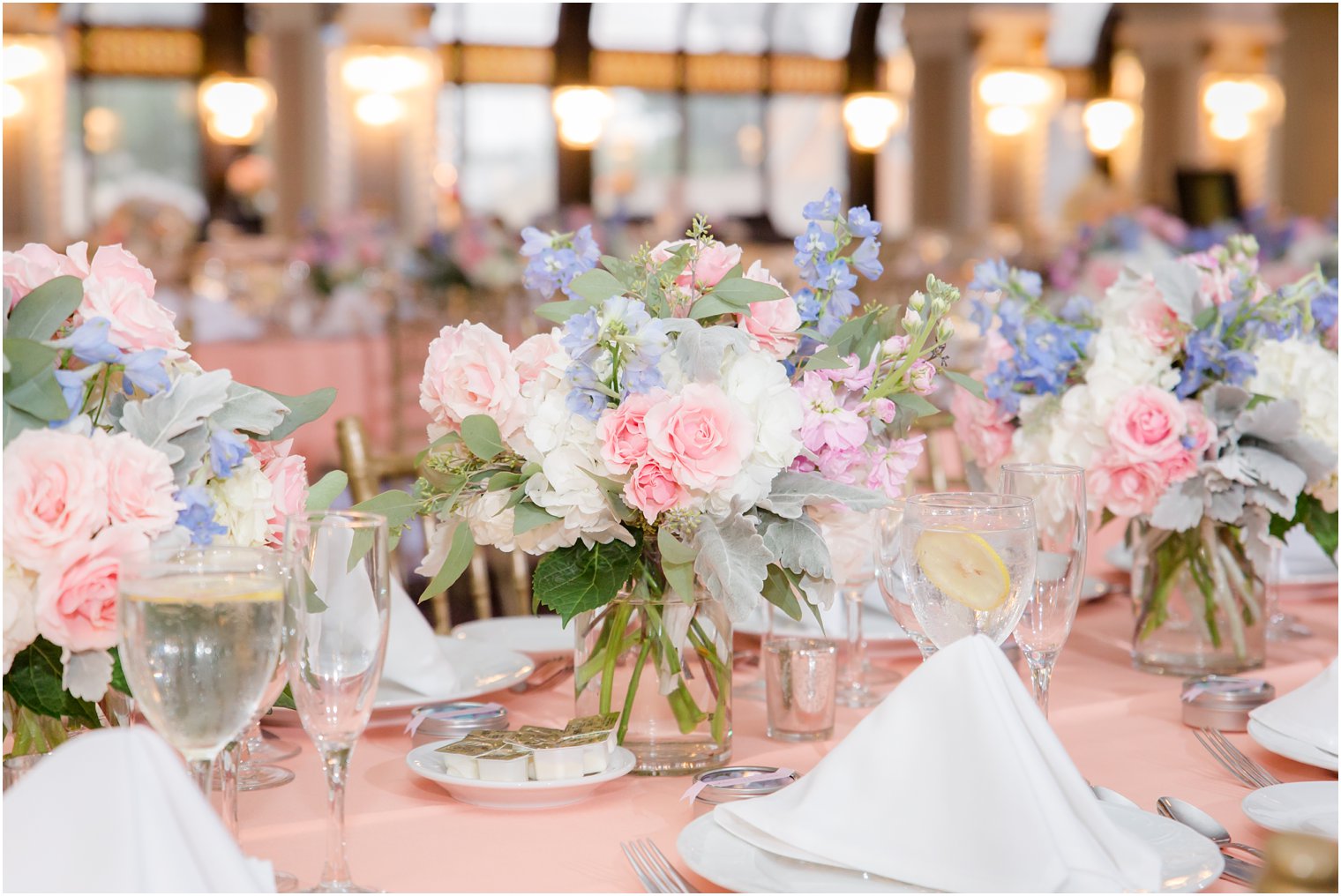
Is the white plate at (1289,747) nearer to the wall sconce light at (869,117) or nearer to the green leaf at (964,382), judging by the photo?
the green leaf at (964,382)

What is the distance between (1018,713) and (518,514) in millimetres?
420

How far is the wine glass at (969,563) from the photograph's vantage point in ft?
3.56

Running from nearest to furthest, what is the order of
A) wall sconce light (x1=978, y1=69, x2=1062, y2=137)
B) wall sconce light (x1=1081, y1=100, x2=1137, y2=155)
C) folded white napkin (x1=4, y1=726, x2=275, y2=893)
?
folded white napkin (x1=4, y1=726, x2=275, y2=893) → wall sconce light (x1=978, y1=69, x2=1062, y2=137) → wall sconce light (x1=1081, y1=100, x2=1137, y2=155)

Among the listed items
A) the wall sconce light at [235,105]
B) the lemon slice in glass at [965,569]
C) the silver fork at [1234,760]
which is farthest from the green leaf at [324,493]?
the wall sconce light at [235,105]

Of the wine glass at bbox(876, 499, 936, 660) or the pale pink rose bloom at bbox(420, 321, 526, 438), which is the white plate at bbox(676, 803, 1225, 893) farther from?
the pale pink rose bloom at bbox(420, 321, 526, 438)

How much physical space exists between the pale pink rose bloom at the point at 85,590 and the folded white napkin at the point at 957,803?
43cm

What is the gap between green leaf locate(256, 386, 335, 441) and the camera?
1.15m

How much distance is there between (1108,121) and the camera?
14148 mm

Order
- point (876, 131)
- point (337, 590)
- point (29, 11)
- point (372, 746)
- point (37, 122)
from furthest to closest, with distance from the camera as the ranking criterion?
point (876, 131)
point (37, 122)
point (29, 11)
point (372, 746)
point (337, 590)

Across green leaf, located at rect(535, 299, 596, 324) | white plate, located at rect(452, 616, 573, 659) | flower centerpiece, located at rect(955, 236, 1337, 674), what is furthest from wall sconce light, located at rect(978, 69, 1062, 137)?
green leaf, located at rect(535, 299, 596, 324)

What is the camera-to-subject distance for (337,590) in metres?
0.92

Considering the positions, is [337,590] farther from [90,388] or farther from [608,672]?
[608,672]

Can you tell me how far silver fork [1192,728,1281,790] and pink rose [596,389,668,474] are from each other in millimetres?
574

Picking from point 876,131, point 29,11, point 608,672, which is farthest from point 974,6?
point 608,672
